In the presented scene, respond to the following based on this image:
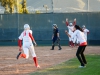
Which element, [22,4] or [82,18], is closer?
[82,18]

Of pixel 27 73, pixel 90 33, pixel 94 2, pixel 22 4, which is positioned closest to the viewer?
pixel 27 73

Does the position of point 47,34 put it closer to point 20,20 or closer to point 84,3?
point 20,20

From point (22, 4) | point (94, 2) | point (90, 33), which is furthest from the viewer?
point (22, 4)

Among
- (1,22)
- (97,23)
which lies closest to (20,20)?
(1,22)

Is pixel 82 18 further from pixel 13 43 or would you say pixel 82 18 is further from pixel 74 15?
pixel 13 43

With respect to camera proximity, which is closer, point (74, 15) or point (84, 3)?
point (74, 15)

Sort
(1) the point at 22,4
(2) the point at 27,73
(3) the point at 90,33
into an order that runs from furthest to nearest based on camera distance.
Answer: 1. (1) the point at 22,4
2. (3) the point at 90,33
3. (2) the point at 27,73

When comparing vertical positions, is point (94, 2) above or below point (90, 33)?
above

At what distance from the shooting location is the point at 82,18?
4538 centimetres

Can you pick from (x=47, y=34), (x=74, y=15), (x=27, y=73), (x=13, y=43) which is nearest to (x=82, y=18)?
(x=74, y=15)

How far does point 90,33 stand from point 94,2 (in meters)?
6.09

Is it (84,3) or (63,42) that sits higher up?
(84,3)

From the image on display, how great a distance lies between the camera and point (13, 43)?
45.6 meters

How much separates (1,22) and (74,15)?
8.22 m
